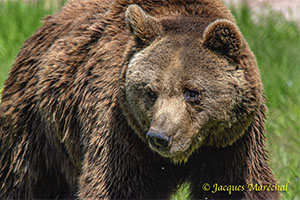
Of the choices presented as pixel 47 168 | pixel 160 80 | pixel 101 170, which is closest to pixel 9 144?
pixel 47 168

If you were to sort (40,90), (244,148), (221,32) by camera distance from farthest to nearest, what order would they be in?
(40,90), (244,148), (221,32)

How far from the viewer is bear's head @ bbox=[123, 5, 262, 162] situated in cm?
498

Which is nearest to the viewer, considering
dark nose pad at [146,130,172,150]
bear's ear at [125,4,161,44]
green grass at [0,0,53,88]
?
dark nose pad at [146,130,172,150]

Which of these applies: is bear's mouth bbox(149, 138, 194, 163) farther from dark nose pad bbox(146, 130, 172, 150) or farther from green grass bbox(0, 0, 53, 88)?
green grass bbox(0, 0, 53, 88)

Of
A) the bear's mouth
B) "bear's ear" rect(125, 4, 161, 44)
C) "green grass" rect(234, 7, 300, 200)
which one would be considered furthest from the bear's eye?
"green grass" rect(234, 7, 300, 200)

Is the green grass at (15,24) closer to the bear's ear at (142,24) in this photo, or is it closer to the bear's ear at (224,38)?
the bear's ear at (142,24)

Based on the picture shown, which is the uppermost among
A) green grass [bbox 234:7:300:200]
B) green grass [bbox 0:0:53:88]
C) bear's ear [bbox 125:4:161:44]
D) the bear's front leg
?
bear's ear [bbox 125:4:161:44]

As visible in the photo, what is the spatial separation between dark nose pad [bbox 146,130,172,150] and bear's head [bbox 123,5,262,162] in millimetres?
14

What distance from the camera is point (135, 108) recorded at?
5.18m

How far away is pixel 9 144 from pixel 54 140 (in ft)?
1.62

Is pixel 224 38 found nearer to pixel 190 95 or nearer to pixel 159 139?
pixel 190 95

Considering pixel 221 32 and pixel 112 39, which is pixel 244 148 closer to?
pixel 221 32

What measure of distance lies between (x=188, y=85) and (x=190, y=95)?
0.08m

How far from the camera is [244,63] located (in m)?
5.18
